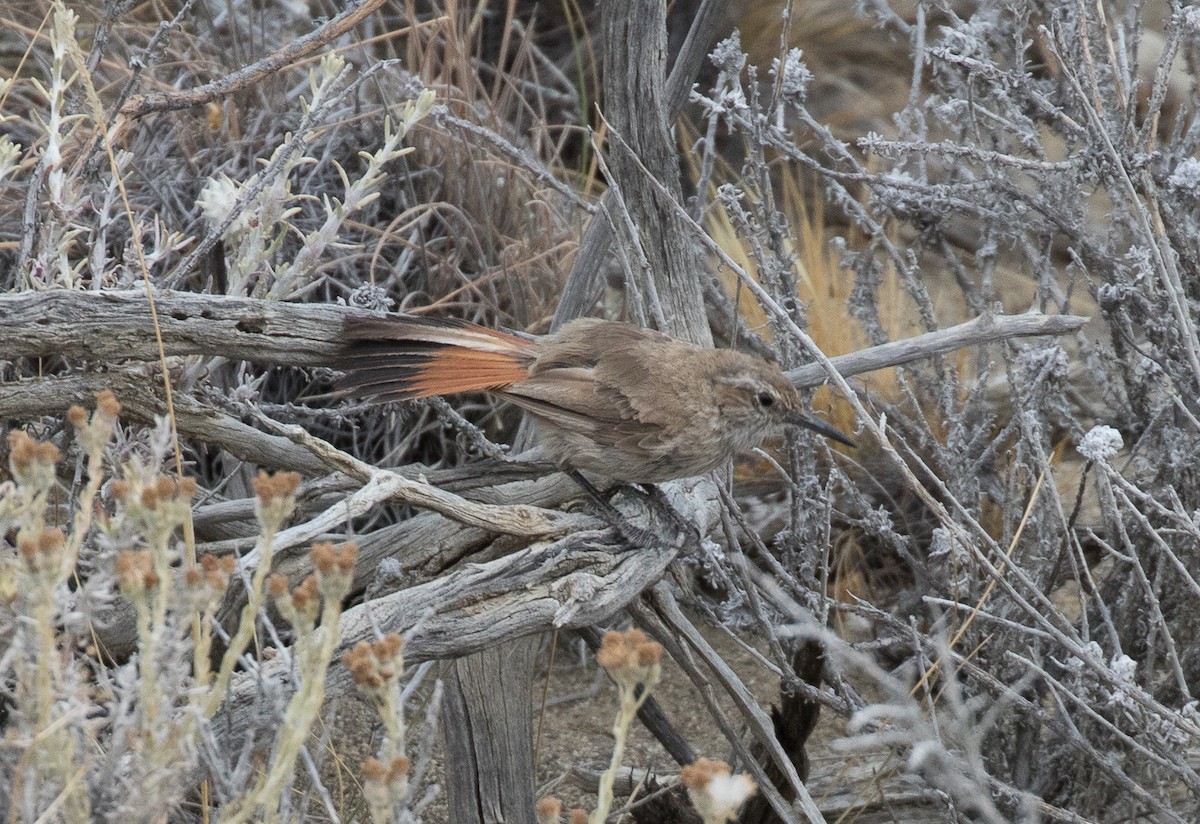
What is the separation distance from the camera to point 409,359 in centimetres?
308

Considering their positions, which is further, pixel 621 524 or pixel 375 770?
pixel 621 524

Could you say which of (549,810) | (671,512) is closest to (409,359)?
(671,512)

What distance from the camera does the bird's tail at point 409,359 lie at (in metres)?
3.04

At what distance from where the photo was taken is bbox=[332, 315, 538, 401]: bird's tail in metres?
3.04

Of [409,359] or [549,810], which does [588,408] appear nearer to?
[409,359]

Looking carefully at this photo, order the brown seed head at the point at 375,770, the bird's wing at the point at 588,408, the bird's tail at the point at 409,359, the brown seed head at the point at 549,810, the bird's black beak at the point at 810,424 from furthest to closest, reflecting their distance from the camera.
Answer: the bird's black beak at the point at 810,424 < the bird's wing at the point at 588,408 < the bird's tail at the point at 409,359 < the brown seed head at the point at 549,810 < the brown seed head at the point at 375,770

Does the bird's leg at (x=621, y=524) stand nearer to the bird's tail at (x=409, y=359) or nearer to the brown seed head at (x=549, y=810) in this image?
the bird's tail at (x=409, y=359)

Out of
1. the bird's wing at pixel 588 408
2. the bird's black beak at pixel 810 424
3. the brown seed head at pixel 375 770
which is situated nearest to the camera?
the brown seed head at pixel 375 770

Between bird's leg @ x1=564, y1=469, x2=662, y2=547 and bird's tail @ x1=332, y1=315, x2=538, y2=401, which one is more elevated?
bird's tail @ x1=332, y1=315, x2=538, y2=401

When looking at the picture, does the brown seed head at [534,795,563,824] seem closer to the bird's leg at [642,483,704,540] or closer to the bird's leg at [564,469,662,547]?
the bird's leg at [564,469,662,547]

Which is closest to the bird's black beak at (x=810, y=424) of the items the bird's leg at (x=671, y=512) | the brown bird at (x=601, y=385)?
the brown bird at (x=601, y=385)

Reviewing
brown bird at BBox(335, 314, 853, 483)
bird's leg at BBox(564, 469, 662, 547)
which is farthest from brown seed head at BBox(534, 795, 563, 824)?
brown bird at BBox(335, 314, 853, 483)

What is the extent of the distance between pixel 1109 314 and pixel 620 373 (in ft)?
4.09

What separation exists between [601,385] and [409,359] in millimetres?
493
